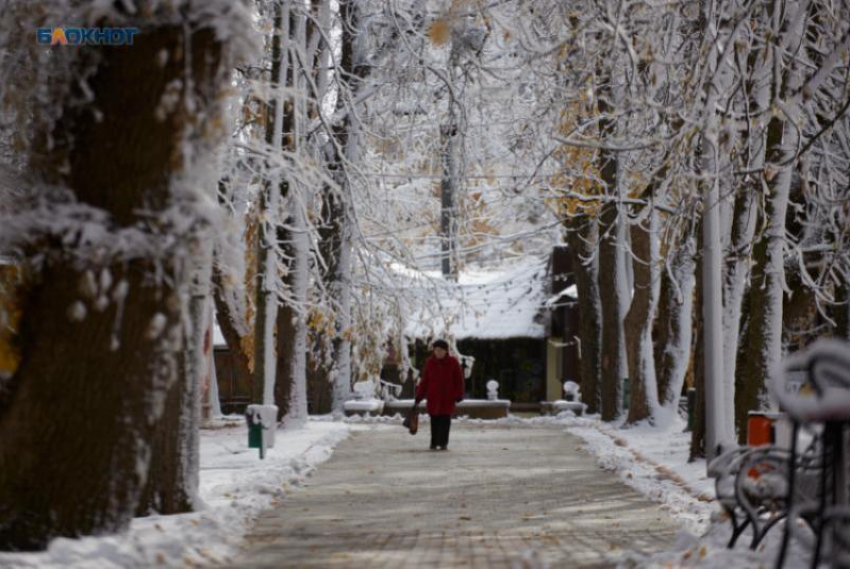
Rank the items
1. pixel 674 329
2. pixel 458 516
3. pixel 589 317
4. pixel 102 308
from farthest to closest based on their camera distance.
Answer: pixel 589 317 → pixel 674 329 → pixel 458 516 → pixel 102 308

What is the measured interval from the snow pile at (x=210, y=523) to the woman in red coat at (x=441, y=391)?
1.75 meters

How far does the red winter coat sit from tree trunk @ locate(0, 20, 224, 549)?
1320 centimetres

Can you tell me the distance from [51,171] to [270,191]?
1258 cm

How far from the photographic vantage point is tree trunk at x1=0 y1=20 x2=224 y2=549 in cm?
833

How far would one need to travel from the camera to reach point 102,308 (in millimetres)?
8273

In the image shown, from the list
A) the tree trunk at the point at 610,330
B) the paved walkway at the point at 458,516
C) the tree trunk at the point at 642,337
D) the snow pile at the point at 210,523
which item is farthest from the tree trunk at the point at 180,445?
the tree trunk at the point at 610,330

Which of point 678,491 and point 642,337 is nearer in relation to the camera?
point 678,491

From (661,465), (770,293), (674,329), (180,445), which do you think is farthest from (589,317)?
(180,445)

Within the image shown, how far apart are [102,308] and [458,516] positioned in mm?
5146

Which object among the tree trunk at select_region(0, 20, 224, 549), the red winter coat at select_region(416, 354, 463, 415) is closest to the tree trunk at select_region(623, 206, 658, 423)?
the red winter coat at select_region(416, 354, 463, 415)

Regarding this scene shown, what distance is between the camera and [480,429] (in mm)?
30000

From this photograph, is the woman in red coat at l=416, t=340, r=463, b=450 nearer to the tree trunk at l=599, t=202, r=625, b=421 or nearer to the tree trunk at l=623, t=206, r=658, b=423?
the tree trunk at l=623, t=206, r=658, b=423

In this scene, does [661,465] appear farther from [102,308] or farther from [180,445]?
[102,308]

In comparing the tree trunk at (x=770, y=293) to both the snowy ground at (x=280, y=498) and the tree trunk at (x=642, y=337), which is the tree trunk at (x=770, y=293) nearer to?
the snowy ground at (x=280, y=498)
